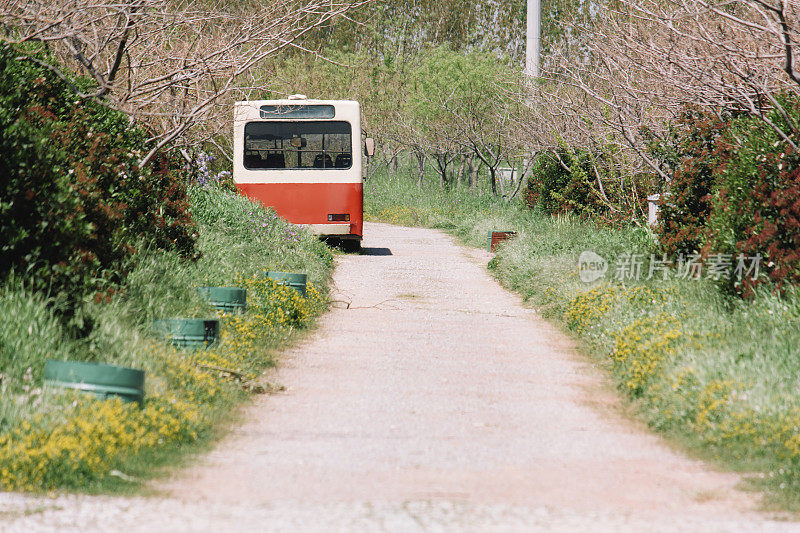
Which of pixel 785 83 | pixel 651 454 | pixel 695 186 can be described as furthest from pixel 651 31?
pixel 651 454

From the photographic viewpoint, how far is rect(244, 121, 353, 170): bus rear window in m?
20.1

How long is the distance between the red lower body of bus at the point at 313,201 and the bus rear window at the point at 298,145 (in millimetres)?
396

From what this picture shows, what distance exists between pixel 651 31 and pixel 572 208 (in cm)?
869

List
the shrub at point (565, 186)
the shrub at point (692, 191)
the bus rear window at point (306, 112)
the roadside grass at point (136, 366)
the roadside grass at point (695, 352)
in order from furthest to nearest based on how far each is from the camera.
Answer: the shrub at point (565, 186) < the bus rear window at point (306, 112) < the shrub at point (692, 191) < the roadside grass at point (695, 352) < the roadside grass at point (136, 366)

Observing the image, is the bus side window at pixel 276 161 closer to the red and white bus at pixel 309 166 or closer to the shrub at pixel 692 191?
the red and white bus at pixel 309 166

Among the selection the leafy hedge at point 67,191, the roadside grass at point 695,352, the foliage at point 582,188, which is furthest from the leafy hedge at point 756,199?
the foliage at point 582,188

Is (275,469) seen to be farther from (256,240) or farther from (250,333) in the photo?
(256,240)

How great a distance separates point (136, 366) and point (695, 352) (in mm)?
4353

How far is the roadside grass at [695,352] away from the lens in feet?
20.4

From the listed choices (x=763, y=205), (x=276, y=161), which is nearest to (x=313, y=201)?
(x=276, y=161)

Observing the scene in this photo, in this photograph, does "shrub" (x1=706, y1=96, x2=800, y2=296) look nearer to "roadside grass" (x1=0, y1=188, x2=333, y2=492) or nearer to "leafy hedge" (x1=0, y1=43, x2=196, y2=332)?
"roadside grass" (x1=0, y1=188, x2=333, y2=492)

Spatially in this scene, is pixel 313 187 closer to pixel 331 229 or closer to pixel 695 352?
pixel 331 229

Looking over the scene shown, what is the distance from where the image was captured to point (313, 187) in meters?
20.2

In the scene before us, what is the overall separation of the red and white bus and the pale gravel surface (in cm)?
948
